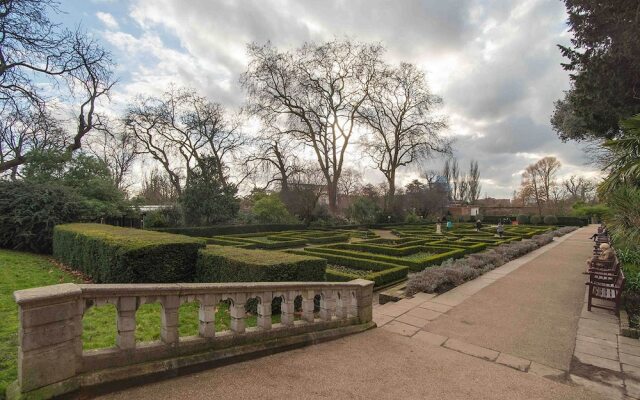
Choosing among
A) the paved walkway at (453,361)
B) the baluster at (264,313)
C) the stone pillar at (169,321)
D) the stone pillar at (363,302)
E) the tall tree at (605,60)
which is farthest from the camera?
the tall tree at (605,60)

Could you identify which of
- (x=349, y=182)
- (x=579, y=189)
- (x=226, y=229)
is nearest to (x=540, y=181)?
(x=579, y=189)

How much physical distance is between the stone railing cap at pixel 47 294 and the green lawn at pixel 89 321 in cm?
90

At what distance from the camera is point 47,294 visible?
93.1 inches

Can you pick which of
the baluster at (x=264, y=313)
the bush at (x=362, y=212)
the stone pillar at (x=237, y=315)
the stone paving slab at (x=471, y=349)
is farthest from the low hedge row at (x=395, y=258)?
the bush at (x=362, y=212)

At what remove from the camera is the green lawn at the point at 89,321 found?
10.9 feet

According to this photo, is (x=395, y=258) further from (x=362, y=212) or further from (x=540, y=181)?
(x=540, y=181)

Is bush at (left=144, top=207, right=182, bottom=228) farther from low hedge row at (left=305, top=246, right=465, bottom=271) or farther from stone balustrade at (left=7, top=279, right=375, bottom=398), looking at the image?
stone balustrade at (left=7, top=279, right=375, bottom=398)

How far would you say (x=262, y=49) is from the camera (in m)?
26.5

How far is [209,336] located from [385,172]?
1304 inches

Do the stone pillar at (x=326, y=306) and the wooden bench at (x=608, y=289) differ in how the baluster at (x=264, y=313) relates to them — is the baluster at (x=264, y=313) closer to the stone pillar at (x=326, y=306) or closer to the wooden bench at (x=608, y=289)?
the stone pillar at (x=326, y=306)

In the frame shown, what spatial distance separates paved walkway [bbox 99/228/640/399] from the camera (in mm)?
3201

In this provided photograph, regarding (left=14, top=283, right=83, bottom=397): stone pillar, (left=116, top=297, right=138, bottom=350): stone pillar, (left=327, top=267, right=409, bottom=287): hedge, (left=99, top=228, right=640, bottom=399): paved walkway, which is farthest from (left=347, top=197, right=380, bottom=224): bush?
(left=14, top=283, right=83, bottom=397): stone pillar

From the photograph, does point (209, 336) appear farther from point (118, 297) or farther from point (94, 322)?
point (94, 322)

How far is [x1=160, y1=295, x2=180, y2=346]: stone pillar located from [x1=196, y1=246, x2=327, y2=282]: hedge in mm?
2345
